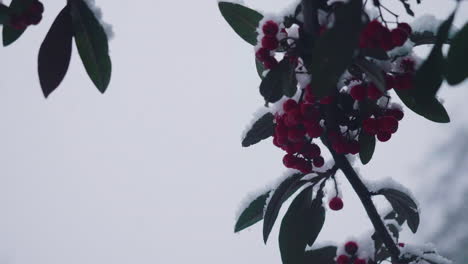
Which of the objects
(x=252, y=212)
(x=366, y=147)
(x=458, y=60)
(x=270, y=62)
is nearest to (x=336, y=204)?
(x=366, y=147)

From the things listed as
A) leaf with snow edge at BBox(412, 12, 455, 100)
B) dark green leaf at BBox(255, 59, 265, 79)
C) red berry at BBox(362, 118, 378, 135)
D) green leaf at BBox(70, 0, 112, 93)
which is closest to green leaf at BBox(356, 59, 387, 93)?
leaf with snow edge at BBox(412, 12, 455, 100)

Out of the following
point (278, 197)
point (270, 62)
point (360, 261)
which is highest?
point (270, 62)

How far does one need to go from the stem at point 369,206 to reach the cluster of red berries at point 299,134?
0.12 metres

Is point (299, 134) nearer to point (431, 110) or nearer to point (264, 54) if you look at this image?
point (264, 54)

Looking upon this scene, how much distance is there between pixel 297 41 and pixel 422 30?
1.85 ft

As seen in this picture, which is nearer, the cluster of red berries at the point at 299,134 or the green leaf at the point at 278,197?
the cluster of red berries at the point at 299,134

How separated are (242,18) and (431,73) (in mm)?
946

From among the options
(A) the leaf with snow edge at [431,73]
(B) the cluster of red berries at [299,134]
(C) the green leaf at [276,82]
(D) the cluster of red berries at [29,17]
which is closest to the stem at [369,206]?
(B) the cluster of red berries at [299,134]

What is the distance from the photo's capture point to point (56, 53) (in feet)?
4.68

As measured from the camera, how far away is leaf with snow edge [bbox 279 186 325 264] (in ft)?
5.64

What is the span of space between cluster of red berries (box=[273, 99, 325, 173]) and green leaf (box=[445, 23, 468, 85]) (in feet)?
1.72

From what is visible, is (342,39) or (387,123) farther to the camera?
(387,123)

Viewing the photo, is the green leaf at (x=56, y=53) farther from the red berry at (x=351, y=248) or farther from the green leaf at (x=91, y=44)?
the red berry at (x=351, y=248)

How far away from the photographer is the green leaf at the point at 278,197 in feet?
5.53
